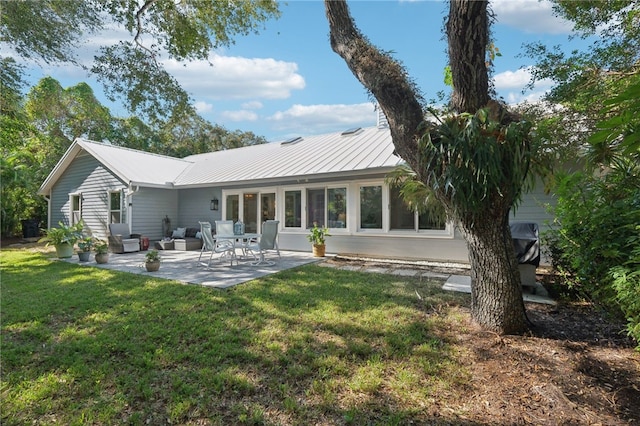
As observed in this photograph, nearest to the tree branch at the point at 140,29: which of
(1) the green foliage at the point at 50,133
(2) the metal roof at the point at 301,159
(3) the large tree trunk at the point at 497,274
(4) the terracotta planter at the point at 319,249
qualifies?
(1) the green foliage at the point at 50,133

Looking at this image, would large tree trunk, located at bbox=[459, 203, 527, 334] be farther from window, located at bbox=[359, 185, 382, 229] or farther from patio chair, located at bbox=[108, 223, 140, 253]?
patio chair, located at bbox=[108, 223, 140, 253]

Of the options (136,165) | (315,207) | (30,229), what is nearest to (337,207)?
(315,207)

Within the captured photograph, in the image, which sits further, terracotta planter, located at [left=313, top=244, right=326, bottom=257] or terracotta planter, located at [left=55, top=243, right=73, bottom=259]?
terracotta planter, located at [left=313, top=244, right=326, bottom=257]

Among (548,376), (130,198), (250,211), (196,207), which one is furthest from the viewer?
(196,207)

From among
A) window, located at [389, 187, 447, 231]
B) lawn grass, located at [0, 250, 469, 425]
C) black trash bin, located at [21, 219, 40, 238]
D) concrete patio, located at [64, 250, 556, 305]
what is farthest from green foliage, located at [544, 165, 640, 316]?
black trash bin, located at [21, 219, 40, 238]

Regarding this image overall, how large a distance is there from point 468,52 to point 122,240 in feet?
38.2

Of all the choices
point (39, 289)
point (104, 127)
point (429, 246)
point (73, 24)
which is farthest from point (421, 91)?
point (104, 127)

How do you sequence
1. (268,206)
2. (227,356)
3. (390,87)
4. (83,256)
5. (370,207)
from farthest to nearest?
1. (268,206)
2. (370,207)
3. (83,256)
4. (390,87)
5. (227,356)

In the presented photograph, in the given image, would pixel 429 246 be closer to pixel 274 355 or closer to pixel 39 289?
pixel 274 355

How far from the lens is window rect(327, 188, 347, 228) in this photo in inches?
384

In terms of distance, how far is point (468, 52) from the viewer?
123 inches

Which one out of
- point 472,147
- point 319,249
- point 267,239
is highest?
point 472,147

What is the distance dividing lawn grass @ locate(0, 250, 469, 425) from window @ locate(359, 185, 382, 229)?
3961 mm

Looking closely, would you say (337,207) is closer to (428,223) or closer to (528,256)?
(428,223)
